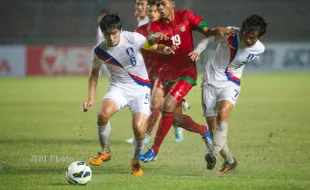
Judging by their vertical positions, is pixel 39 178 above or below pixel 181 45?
below

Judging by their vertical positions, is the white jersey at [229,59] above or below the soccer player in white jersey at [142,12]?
above

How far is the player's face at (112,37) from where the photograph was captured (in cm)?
897

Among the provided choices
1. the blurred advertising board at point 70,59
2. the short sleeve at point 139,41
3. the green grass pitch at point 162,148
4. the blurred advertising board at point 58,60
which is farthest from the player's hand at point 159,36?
the blurred advertising board at point 58,60

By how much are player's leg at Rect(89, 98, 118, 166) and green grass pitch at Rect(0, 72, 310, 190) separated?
0.15m

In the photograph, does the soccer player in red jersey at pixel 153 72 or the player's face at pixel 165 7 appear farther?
the soccer player in red jersey at pixel 153 72

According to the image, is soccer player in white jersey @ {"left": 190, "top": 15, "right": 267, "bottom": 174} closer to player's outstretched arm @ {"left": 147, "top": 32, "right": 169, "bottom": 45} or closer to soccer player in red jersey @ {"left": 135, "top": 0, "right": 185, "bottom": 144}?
player's outstretched arm @ {"left": 147, "top": 32, "right": 169, "bottom": 45}

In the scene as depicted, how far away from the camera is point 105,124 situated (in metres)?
9.32

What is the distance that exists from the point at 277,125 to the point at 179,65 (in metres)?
5.40

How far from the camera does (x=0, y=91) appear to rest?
24484 mm

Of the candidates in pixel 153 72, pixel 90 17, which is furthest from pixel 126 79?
pixel 90 17

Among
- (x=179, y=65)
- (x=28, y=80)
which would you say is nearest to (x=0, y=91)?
(x=28, y=80)

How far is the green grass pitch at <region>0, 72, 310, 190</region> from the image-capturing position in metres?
8.41

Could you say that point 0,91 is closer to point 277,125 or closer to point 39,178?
point 277,125

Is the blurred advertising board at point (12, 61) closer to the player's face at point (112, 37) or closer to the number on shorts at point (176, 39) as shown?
the number on shorts at point (176, 39)
